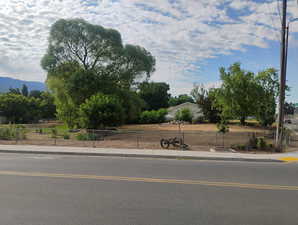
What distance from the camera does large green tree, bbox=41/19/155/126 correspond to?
108 ft

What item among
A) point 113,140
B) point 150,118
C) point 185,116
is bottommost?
point 113,140

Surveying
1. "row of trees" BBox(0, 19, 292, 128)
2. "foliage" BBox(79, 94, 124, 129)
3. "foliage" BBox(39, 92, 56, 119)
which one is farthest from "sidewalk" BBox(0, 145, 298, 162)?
"foliage" BBox(39, 92, 56, 119)

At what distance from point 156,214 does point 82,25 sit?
36.4 meters

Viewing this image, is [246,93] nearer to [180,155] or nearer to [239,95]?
[239,95]

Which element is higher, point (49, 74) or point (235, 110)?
point (49, 74)

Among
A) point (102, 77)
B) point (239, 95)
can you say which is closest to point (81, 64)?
point (102, 77)

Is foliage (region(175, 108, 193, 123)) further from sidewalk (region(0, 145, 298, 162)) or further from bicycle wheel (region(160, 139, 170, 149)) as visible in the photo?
sidewalk (region(0, 145, 298, 162))

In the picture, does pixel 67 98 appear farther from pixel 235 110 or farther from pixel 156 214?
pixel 156 214

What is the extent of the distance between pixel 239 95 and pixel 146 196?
33.9 meters

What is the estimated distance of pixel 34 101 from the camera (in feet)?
225

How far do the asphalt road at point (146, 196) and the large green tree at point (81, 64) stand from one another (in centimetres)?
2455

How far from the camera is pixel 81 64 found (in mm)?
38562

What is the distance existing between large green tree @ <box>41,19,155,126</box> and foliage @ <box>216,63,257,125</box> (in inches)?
573

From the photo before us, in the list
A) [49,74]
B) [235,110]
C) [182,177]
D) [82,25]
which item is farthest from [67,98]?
[182,177]
